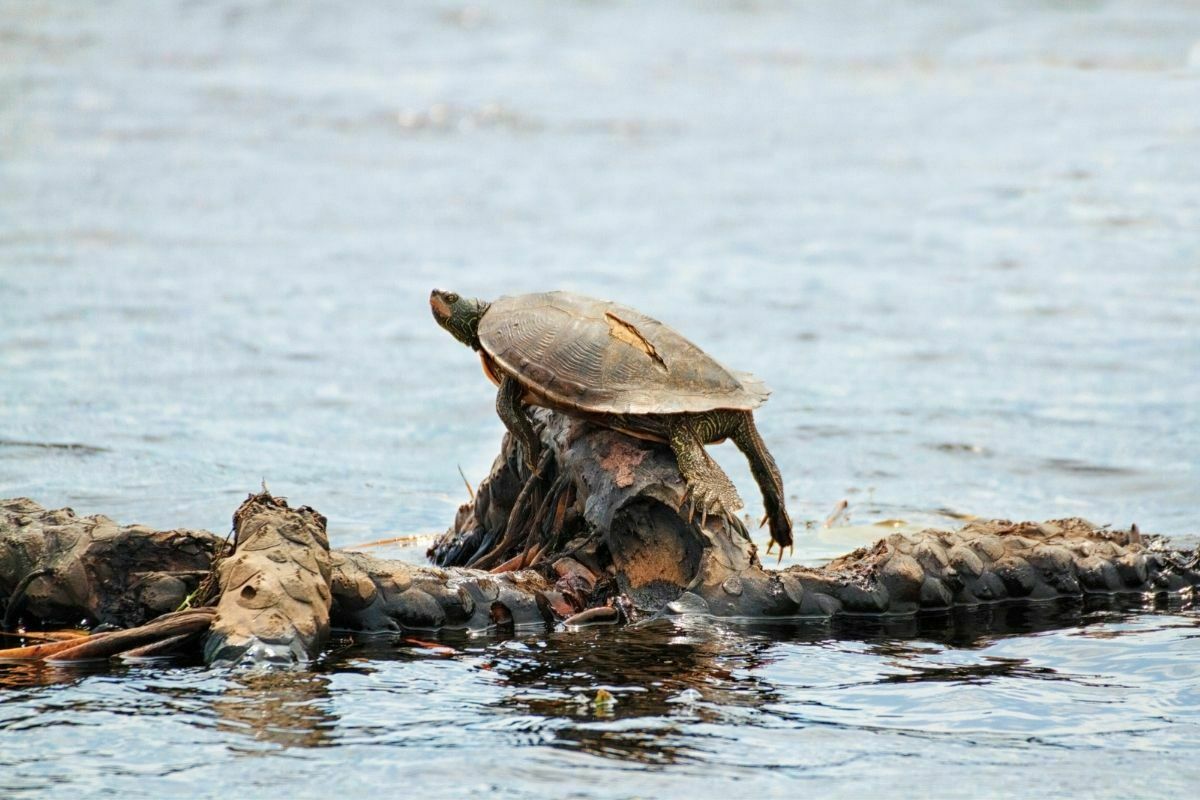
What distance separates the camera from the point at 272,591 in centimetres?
423

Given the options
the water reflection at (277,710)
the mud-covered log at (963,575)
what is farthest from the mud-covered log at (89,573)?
the mud-covered log at (963,575)

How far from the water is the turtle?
0.52 meters

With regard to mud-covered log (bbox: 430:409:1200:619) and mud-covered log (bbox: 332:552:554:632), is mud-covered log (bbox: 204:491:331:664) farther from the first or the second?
mud-covered log (bbox: 430:409:1200:619)

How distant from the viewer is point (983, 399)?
9578mm

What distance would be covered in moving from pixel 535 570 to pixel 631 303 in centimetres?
689

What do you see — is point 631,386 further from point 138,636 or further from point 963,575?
point 138,636

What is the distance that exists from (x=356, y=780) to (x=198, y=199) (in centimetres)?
1327

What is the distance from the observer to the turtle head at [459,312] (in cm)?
562

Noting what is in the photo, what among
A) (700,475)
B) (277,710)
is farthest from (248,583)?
(700,475)

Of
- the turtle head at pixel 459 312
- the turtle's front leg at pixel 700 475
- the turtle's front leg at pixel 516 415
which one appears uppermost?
the turtle head at pixel 459 312

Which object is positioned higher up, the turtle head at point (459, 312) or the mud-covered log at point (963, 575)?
the turtle head at point (459, 312)

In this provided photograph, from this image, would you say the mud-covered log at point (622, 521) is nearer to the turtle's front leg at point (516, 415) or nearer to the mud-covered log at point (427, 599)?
the turtle's front leg at point (516, 415)

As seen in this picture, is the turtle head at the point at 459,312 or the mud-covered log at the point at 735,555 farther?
the turtle head at the point at 459,312

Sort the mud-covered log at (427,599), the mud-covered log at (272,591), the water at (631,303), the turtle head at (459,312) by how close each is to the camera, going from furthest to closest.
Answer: the turtle head at (459,312) < the mud-covered log at (427,599) < the mud-covered log at (272,591) < the water at (631,303)
